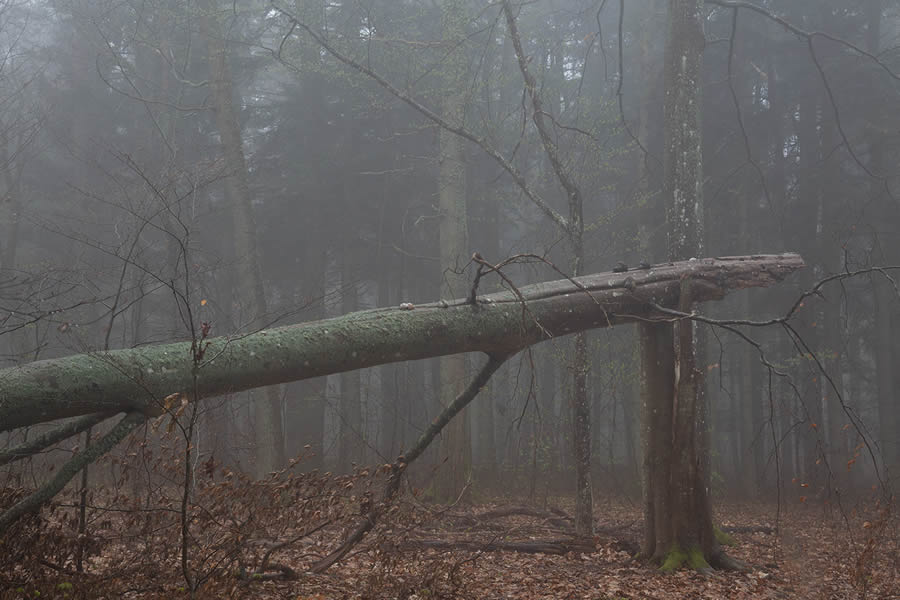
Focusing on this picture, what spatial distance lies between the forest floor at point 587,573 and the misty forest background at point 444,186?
16.8 ft

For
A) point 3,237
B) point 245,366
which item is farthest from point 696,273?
point 3,237

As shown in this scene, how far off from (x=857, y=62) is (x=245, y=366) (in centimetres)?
1661

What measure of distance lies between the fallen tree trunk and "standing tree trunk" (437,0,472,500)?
6.20 meters

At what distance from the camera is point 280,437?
13.2 metres

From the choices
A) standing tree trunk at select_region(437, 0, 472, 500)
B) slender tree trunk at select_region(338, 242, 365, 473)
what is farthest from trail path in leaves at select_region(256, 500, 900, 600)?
slender tree trunk at select_region(338, 242, 365, 473)

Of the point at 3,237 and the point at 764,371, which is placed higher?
the point at 3,237

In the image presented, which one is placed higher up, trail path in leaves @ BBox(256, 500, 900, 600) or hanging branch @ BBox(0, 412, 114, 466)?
hanging branch @ BBox(0, 412, 114, 466)

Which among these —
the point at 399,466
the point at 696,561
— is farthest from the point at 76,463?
the point at 696,561

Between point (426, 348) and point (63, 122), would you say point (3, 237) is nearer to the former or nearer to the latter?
point (63, 122)

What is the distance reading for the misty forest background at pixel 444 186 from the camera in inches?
582

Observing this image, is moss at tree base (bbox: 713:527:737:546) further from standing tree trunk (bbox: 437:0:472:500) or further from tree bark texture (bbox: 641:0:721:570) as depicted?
standing tree trunk (bbox: 437:0:472:500)

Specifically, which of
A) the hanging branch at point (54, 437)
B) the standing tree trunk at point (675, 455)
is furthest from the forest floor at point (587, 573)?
the hanging branch at point (54, 437)

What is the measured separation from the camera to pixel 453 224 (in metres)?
15.0

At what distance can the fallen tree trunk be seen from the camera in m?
3.84
